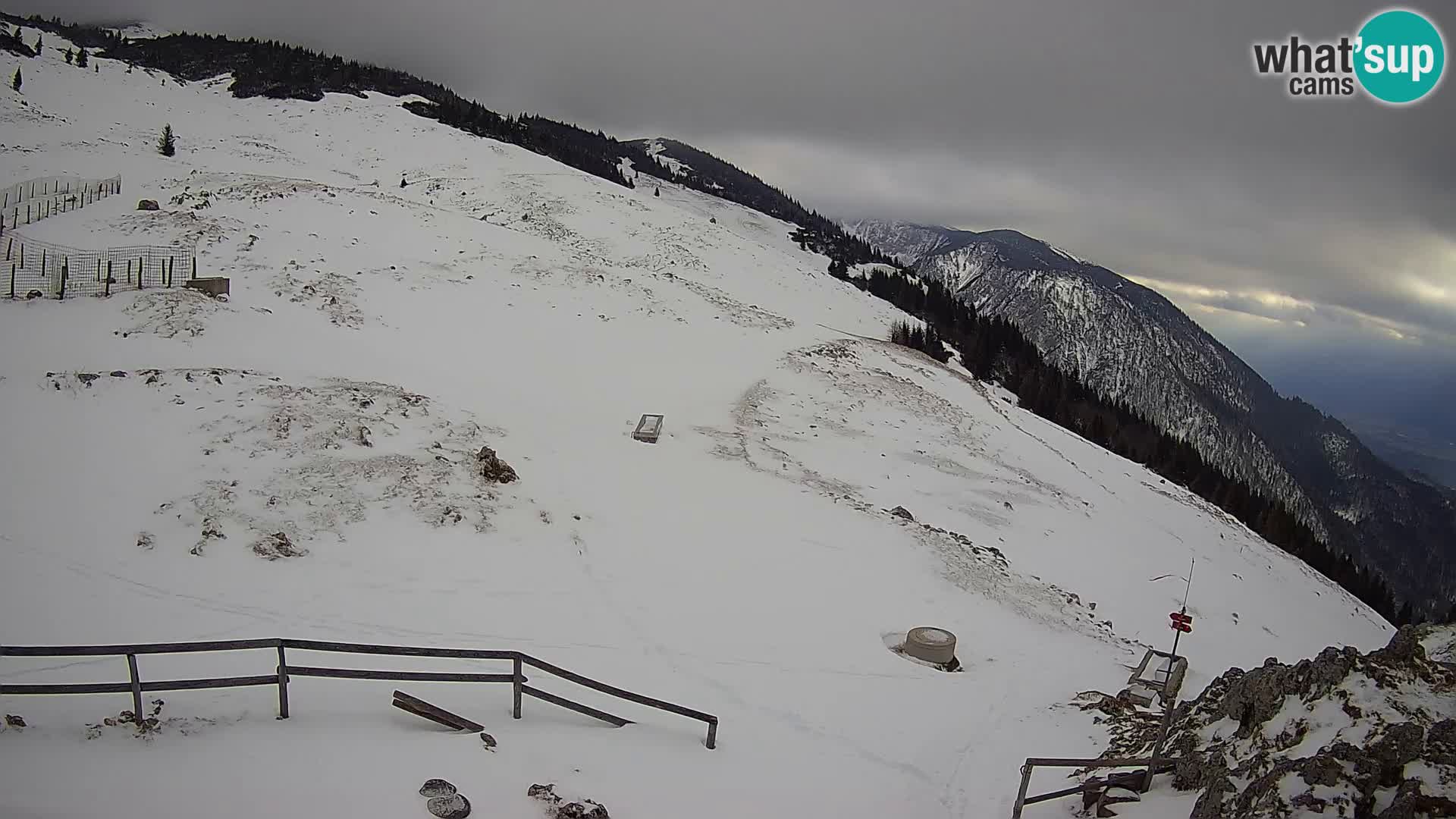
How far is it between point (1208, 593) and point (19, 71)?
3351 inches

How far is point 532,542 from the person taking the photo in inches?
596

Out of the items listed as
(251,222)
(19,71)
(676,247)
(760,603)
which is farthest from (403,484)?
(19,71)

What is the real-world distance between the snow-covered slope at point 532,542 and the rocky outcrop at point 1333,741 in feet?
10.3

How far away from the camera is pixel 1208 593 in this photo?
22922 millimetres

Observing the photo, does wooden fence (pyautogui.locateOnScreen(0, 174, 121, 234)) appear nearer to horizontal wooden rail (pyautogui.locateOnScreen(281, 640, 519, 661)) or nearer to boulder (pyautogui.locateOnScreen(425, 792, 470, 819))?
horizontal wooden rail (pyautogui.locateOnScreen(281, 640, 519, 661))

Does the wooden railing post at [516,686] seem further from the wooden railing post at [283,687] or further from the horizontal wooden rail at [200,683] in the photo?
the horizontal wooden rail at [200,683]

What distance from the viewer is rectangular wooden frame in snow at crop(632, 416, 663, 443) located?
22.2 m

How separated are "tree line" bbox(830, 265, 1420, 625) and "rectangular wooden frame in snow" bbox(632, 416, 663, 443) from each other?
2981cm

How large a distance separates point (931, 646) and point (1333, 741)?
25.2 ft

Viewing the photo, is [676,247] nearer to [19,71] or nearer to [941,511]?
[941,511]

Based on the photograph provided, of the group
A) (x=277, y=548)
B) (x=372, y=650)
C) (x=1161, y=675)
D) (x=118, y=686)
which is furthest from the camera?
(x=1161, y=675)

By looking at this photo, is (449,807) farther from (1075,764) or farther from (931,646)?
(931,646)

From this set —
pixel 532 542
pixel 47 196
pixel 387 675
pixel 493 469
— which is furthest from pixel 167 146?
pixel 387 675

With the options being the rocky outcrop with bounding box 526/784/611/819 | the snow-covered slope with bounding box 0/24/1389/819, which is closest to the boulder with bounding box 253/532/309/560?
the snow-covered slope with bounding box 0/24/1389/819
